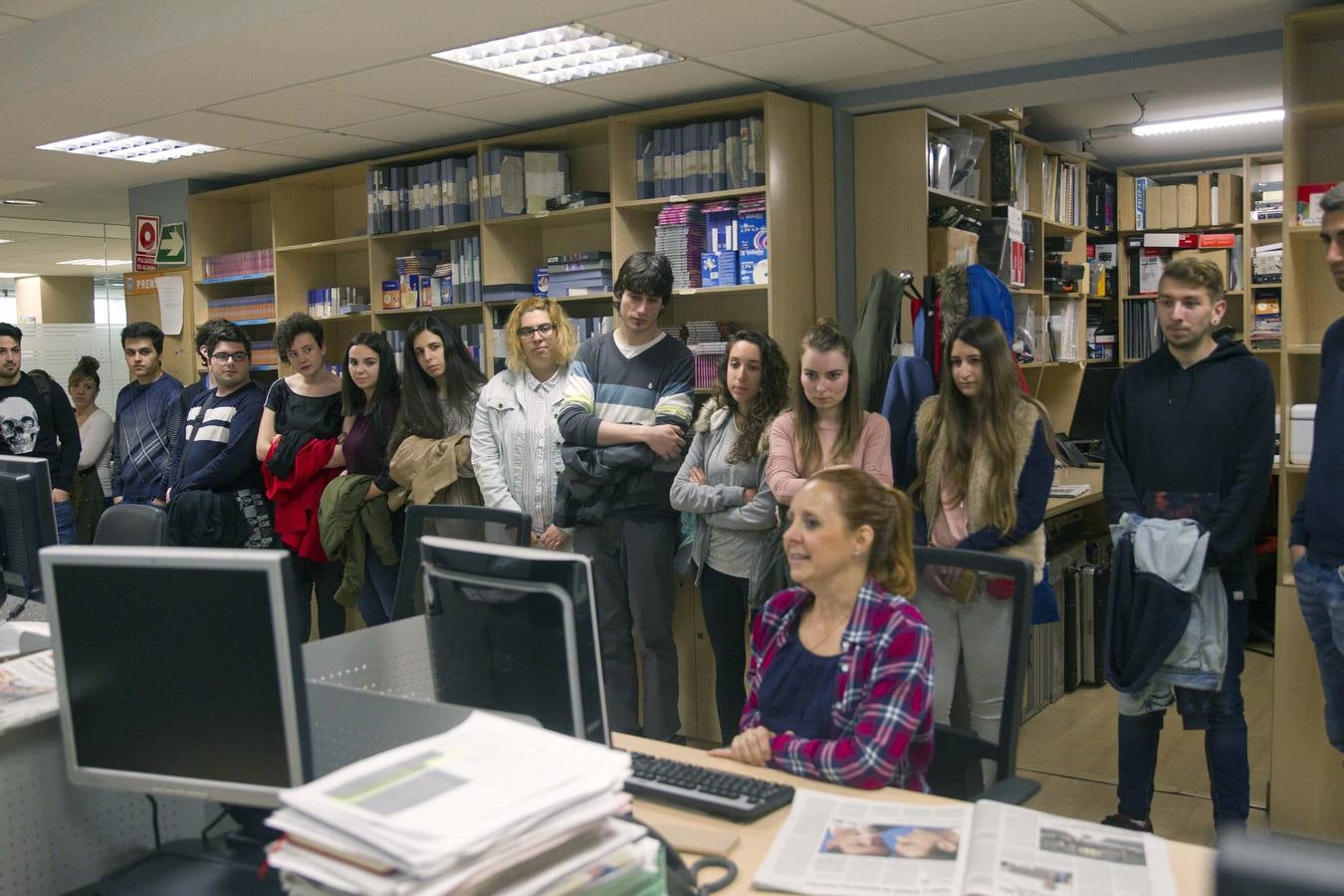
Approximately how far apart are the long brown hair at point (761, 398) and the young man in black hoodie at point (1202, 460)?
3.30 feet

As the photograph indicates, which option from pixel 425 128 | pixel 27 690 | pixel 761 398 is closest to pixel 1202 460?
pixel 761 398

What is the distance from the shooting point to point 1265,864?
0.69 metres

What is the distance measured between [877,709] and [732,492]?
1641 millimetres

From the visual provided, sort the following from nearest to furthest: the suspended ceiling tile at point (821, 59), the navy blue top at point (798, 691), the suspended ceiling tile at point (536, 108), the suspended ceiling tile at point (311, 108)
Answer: the navy blue top at point (798, 691) → the suspended ceiling tile at point (821, 59) → the suspended ceiling tile at point (311, 108) → the suspended ceiling tile at point (536, 108)

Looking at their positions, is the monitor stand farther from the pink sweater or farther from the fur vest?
the fur vest

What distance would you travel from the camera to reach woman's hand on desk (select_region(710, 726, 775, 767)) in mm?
2012

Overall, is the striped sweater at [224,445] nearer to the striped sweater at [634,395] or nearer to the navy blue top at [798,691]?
the striped sweater at [634,395]

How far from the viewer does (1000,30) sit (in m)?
3.93

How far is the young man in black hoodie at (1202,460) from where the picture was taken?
3.06 m

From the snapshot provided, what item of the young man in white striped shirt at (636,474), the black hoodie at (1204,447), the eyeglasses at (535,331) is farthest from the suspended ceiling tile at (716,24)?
the black hoodie at (1204,447)

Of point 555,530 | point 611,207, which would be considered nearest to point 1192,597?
point 555,530

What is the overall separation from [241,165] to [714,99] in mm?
2980

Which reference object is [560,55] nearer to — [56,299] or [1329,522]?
[1329,522]

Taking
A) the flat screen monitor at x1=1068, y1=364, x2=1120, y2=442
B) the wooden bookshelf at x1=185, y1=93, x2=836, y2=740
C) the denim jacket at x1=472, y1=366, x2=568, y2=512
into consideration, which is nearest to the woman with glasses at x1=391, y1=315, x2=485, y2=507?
the denim jacket at x1=472, y1=366, x2=568, y2=512
